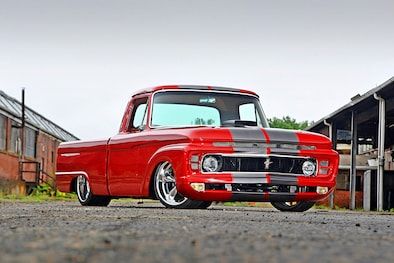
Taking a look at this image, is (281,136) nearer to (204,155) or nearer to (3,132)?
(204,155)

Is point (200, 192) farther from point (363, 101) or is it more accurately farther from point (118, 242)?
point (363, 101)

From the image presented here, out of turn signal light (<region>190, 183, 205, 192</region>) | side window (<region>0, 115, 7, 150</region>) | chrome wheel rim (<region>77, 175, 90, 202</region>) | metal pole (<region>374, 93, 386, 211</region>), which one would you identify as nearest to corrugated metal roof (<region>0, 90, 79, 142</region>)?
side window (<region>0, 115, 7, 150</region>)

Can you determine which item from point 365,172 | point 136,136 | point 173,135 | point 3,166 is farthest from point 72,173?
point 3,166

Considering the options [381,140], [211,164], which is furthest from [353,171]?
[211,164]

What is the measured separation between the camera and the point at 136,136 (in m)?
10.8

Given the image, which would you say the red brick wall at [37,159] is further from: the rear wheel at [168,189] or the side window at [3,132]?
the rear wheel at [168,189]

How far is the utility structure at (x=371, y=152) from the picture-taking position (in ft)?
67.3

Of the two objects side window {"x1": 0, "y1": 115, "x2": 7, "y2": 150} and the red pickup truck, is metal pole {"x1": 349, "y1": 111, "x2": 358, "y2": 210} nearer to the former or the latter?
the red pickup truck

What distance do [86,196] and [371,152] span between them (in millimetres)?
18846

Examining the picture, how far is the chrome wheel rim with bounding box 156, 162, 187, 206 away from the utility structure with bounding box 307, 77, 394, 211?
31.2ft

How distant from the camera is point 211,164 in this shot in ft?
32.2

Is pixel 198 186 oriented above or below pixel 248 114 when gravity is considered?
below

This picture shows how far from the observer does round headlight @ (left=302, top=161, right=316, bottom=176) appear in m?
10.3

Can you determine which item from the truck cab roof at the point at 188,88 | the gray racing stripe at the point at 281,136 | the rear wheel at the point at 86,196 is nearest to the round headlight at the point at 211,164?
the gray racing stripe at the point at 281,136
